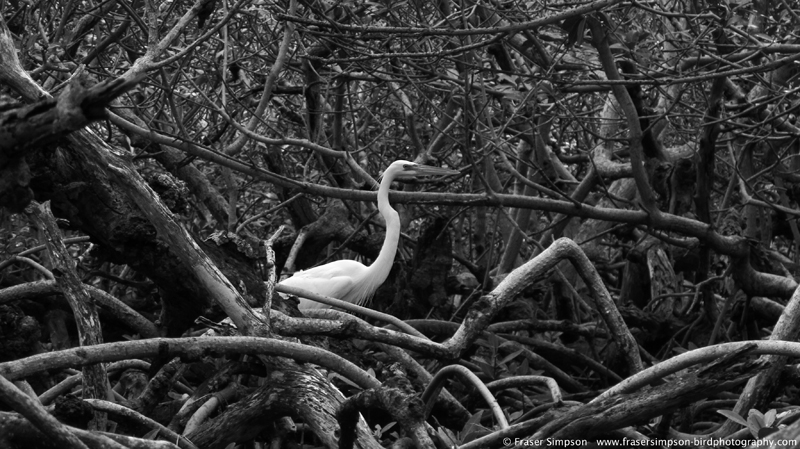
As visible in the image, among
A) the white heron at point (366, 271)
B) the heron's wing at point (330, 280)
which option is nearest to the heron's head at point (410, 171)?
the white heron at point (366, 271)

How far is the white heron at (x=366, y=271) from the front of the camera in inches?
216

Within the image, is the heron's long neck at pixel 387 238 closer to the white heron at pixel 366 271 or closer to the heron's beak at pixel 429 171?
the white heron at pixel 366 271

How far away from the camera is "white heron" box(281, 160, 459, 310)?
5477 mm

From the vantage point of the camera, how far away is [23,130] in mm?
1510

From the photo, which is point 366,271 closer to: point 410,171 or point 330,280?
point 330,280

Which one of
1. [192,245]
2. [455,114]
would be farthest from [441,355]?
[455,114]

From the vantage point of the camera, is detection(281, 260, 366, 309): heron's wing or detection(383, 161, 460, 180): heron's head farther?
detection(281, 260, 366, 309): heron's wing

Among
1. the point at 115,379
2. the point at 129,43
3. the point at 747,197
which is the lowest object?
the point at 115,379

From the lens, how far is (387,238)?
18.3 feet

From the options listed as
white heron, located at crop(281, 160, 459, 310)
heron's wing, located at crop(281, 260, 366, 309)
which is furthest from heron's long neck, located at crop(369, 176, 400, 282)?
heron's wing, located at crop(281, 260, 366, 309)

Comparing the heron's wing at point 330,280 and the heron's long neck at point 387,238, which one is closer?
the heron's long neck at point 387,238

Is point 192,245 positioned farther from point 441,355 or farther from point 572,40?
point 572,40

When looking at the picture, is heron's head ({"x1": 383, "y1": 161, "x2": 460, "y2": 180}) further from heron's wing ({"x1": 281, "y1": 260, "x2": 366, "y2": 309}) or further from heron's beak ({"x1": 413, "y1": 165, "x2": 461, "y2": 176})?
heron's wing ({"x1": 281, "y1": 260, "x2": 366, "y2": 309})

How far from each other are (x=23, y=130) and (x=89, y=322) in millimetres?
1478
